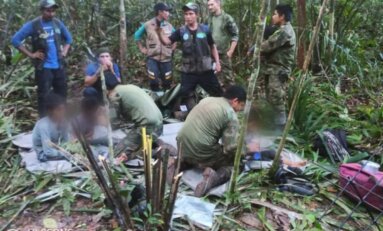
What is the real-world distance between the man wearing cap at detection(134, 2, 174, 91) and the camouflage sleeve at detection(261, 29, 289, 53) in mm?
1583

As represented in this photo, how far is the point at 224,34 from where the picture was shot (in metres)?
7.23

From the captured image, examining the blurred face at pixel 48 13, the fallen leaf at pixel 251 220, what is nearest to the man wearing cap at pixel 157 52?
the blurred face at pixel 48 13

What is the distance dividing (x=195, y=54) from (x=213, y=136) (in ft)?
6.83

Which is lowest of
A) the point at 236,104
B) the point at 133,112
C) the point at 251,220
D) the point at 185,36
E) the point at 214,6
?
the point at 251,220

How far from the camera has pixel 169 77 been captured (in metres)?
7.27

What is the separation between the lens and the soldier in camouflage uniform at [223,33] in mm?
7109

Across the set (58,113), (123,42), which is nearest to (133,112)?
(58,113)

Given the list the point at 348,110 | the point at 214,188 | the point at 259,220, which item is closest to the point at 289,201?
the point at 259,220

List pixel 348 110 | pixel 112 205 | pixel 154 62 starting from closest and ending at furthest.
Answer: pixel 112 205, pixel 348 110, pixel 154 62

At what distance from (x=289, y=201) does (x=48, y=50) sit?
151 inches

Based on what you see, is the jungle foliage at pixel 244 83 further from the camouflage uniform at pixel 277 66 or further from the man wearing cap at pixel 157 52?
the man wearing cap at pixel 157 52

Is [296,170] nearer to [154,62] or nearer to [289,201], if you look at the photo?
[289,201]

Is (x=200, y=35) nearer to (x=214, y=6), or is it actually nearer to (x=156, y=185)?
(x=214, y=6)

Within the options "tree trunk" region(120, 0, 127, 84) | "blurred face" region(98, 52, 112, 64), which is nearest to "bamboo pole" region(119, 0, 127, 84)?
"tree trunk" region(120, 0, 127, 84)
